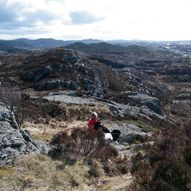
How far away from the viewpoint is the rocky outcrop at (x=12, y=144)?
10.2m

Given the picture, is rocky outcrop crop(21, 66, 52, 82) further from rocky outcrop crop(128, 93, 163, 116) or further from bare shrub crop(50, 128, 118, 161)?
bare shrub crop(50, 128, 118, 161)

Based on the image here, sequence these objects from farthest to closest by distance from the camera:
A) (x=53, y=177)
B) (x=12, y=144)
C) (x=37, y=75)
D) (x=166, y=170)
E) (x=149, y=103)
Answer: (x=37, y=75)
(x=149, y=103)
(x=12, y=144)
(x=53, y=177)
(x=166, y=170)

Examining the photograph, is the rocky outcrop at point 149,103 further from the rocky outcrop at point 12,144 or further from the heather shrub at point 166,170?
the heather shrub at point 166,170

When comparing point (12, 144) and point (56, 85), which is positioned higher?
point (12, 144)

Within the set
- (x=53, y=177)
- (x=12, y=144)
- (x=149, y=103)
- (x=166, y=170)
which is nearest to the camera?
(x=166, y=170)

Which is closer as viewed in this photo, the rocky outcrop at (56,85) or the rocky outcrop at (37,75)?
the rocky outcrop at (56,85)

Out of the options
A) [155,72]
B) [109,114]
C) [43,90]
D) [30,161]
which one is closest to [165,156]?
[30,161]

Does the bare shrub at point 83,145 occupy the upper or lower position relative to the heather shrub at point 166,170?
lower

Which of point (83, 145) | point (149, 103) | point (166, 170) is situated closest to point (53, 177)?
point (83, 145)

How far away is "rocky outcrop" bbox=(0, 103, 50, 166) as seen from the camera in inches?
400

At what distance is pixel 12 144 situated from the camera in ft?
35.2

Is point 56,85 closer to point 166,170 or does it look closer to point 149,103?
point 149,103

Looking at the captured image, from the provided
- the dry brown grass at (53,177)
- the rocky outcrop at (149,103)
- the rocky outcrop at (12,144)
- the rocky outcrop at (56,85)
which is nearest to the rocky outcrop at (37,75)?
the rocky outcrop at (56,85)

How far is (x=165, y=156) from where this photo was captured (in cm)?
970
